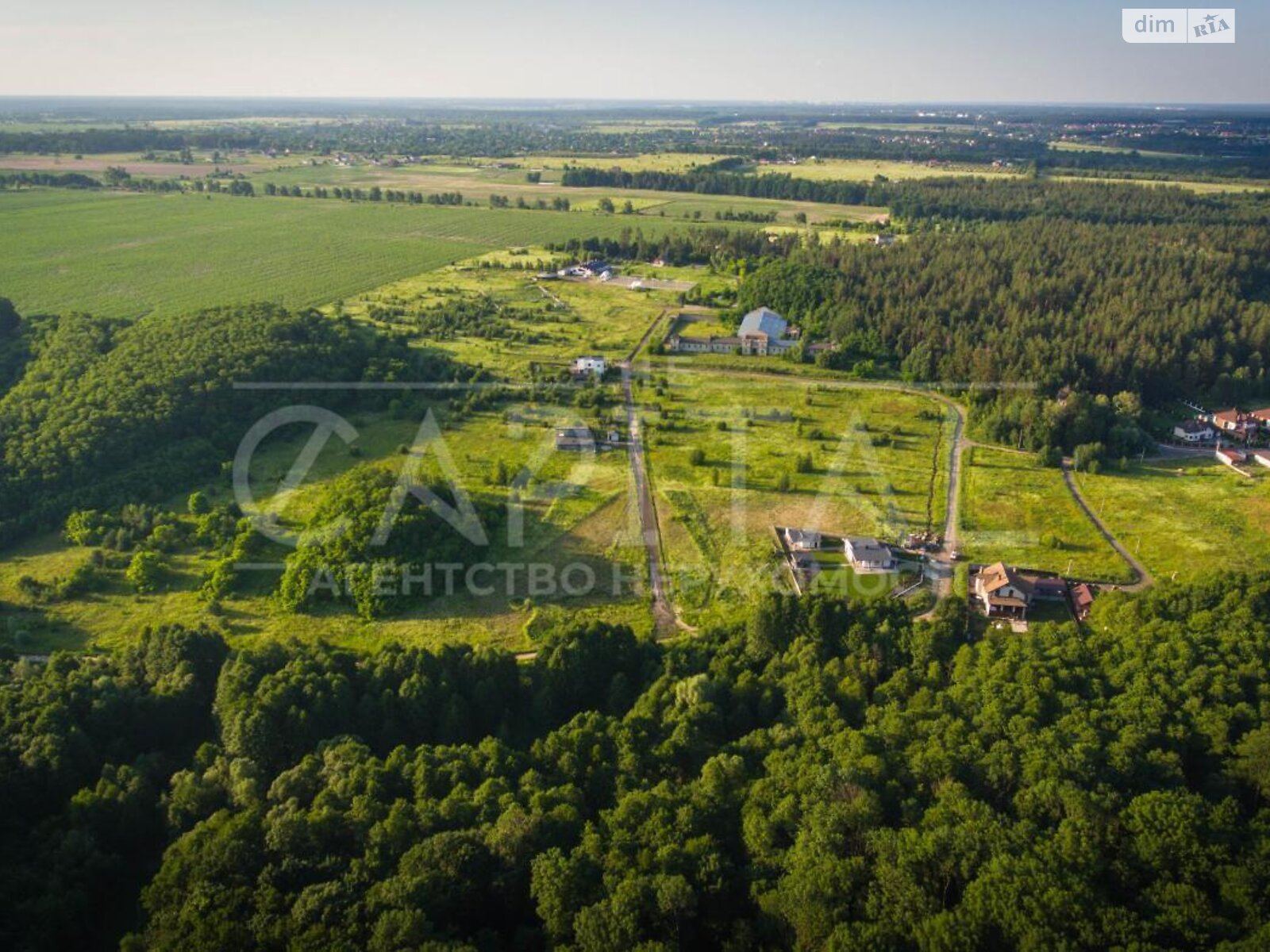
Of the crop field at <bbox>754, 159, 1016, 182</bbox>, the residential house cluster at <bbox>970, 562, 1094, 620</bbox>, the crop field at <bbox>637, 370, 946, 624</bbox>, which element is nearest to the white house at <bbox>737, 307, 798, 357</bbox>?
the crop field at <bbox>637, 370, 946, 624</bbox>

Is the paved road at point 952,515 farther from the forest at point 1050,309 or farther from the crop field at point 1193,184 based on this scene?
the crop field at point 1193,184

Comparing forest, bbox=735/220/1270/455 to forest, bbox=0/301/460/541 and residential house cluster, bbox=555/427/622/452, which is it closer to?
residential house cluster, bbox=555/427/622/452

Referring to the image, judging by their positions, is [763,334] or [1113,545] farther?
[763,334]

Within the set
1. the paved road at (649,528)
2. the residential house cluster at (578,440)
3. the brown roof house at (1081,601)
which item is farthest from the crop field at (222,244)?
the brown roof house at (1081,601)

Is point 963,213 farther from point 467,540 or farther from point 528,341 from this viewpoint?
point 467,540

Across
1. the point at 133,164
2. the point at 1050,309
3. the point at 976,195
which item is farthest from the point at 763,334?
the point at 133,164

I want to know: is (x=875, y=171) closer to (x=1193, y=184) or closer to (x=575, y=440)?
(x=1193, y=184)
